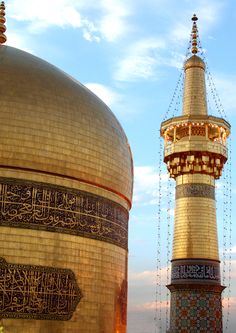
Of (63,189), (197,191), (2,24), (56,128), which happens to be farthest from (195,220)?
(2,24)

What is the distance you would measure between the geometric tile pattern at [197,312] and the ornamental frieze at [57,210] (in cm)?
510

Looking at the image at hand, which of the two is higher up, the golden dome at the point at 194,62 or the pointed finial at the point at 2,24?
the golden dome at the point at 194,62

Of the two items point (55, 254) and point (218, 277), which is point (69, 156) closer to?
point (55, 254)

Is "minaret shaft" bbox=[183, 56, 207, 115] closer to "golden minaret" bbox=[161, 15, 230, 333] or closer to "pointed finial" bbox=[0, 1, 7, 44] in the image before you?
"golden minaret" bbox=[161, 15, 230, 333]

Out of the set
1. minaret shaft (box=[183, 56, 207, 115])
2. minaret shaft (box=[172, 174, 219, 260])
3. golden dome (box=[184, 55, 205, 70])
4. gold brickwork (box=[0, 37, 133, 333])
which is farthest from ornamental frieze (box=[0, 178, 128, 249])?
golden dome (box=[184, 55, 205, 70])

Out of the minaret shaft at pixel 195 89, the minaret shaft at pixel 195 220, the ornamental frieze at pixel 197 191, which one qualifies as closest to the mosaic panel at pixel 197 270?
the minaret shaft at pixel 195 220

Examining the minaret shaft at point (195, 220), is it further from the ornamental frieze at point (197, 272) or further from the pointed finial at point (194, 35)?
the pointed finial at point (194, 35)

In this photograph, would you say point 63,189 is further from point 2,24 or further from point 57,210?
point 2,24

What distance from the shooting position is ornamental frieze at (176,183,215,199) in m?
20.5

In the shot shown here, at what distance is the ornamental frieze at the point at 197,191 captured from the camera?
20.5m

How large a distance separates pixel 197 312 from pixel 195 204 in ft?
12.2

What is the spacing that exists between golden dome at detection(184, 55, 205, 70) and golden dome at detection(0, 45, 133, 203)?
6779 mm

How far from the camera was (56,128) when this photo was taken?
48.3 ft

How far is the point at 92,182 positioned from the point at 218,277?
7.35 m
